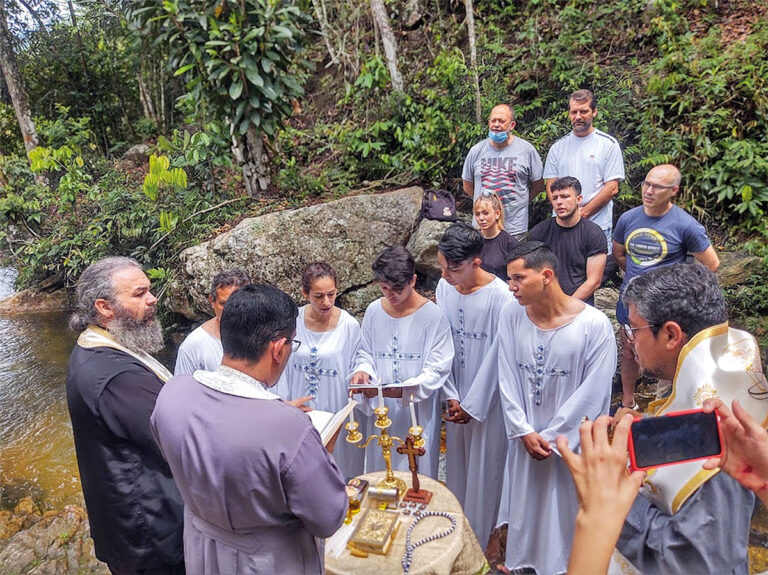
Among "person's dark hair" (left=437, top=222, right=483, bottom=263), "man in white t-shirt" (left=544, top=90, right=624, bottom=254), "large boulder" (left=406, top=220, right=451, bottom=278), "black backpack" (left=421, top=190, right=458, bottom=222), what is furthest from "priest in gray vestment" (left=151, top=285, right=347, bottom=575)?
"black backpack" (left=421, top=190, right=458, bottom=222)

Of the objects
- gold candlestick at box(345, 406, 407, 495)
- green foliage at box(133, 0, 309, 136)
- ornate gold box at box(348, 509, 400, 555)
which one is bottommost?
ornate gold box at box(348, 509, 400, 555)

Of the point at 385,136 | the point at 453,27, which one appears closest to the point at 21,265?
the point at 385,136

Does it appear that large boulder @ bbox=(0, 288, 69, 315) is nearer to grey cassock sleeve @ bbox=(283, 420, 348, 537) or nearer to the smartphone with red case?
grey cassock sleeve @ bbox=(283, 420, 348, 537)

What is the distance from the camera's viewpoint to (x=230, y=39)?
6961mm

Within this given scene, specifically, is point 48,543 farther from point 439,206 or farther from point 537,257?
point 439,206

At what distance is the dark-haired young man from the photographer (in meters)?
4.08

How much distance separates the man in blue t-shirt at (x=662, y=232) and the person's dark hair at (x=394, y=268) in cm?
165

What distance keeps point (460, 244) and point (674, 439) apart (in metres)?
2.09

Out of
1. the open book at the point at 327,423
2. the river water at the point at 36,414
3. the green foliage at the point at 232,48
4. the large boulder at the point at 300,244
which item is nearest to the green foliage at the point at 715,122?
the large boulder at the point at 300,244

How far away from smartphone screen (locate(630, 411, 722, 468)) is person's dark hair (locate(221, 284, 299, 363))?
3.78 feet

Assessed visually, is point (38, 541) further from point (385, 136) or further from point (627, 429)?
point (385, 136)

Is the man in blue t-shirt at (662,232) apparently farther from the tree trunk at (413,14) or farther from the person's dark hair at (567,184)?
the tree trunk at (413,14)

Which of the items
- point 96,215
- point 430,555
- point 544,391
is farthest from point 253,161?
point 430,555

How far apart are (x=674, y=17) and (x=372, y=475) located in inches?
291
